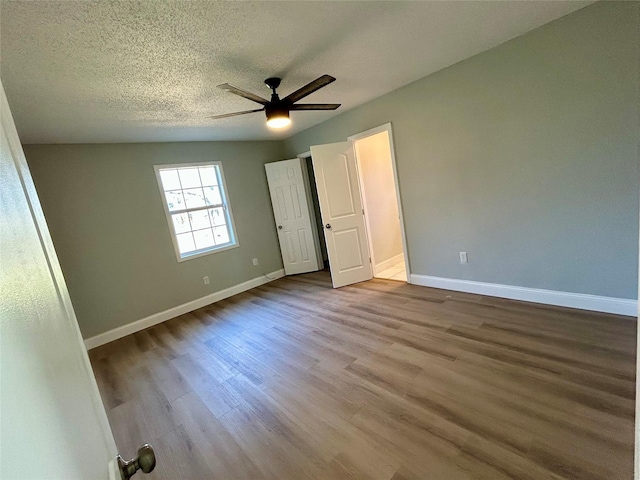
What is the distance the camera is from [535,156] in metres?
2.57

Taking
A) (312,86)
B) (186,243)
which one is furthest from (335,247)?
(312,86)

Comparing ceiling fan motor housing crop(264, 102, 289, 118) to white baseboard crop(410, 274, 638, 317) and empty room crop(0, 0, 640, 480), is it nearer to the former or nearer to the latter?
empty room crop(0, 0, 640, 480)

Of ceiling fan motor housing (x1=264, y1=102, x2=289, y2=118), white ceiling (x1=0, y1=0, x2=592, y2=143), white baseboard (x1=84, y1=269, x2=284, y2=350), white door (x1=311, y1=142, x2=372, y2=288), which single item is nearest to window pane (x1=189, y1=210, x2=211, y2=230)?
white baseboard (x1=84, y1=269, x2=284, y2=350)

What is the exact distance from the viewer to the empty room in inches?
52.7

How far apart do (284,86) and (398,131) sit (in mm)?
1499

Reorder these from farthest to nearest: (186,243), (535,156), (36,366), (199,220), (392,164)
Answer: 1. (199,220)
2. (186,243)
3. (392,164)
4. (535,156)
5. (36,366)

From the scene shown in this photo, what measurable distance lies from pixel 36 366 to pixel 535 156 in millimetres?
3328

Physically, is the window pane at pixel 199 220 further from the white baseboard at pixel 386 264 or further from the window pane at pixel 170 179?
the white baseboard at pixel 386 264

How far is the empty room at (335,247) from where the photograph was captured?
1.34 metres

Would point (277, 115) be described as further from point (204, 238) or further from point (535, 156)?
point (204, 238)

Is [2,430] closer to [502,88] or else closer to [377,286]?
[502,88]

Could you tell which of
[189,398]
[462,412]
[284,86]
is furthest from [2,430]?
[284,86]

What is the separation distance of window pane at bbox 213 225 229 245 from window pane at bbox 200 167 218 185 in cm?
73

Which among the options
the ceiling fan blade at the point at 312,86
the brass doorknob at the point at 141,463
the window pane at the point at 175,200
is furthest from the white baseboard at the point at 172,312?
the brass doorknob at the point at 141,463
